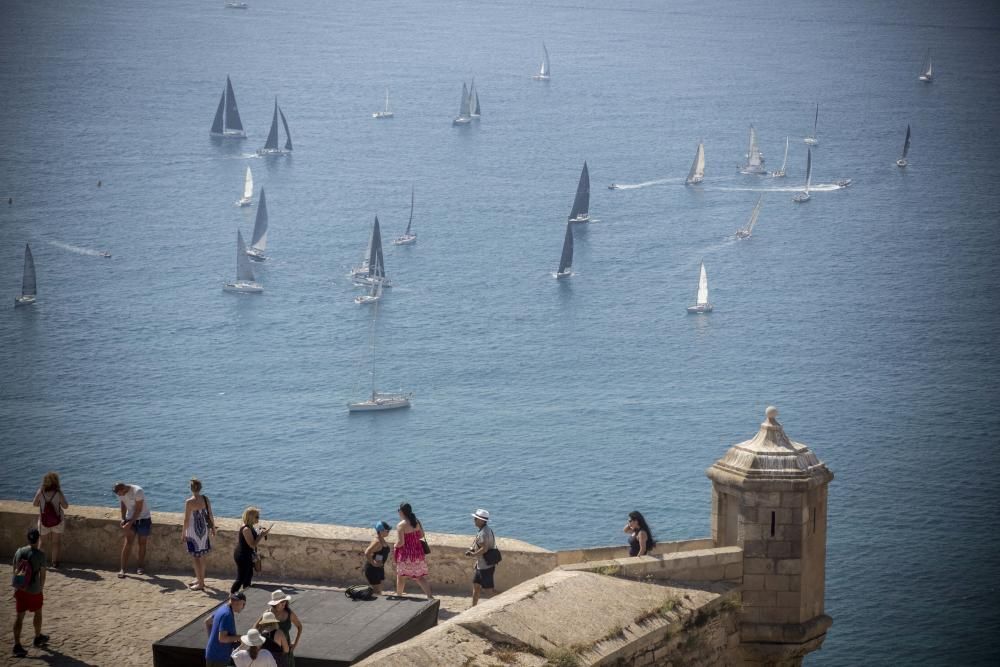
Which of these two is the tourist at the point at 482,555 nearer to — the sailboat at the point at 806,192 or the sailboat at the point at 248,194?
the sailboat at the point at 248,194

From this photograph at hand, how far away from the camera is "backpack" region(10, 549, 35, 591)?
1441cm

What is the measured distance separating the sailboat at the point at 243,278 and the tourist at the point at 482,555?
118 metres

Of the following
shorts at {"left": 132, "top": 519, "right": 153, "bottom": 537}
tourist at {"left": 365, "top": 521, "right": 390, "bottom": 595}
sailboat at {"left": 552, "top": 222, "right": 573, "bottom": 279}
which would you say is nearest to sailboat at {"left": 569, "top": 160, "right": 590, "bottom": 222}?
sailboat at {"left": 552, "top": 222, "right": 573, "bottom": 279}

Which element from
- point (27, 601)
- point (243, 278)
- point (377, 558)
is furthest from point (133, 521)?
point (243, 278)

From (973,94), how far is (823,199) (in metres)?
47.3

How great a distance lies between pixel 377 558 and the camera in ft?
50.2

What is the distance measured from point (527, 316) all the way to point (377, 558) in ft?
360

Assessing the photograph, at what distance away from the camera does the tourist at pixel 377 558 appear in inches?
599

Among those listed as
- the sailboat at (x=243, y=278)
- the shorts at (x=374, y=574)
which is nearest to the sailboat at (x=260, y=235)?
the sailboat at (x=243, y=278)

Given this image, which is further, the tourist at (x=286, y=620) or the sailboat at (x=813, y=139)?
the sailboat at (x=813, y=139)

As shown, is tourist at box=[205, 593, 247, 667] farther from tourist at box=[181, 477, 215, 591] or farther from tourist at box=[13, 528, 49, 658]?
tourist at box=[181, 477, 215, 591]

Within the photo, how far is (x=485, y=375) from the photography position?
110m

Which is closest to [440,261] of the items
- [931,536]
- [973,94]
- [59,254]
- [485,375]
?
[485,375]

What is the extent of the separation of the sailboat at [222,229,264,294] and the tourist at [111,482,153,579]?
116 meters
